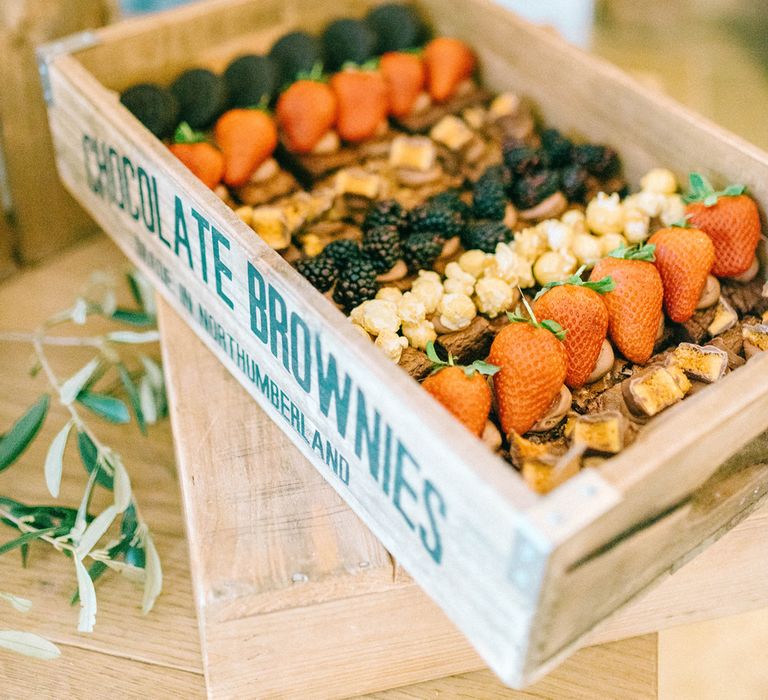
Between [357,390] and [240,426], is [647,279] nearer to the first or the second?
[357,390]

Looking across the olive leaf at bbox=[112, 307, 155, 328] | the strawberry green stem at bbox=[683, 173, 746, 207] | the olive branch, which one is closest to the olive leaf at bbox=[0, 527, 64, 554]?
the olive branch

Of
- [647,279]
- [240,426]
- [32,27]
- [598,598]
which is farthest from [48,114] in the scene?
[598,598]

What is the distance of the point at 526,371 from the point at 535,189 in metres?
0.44

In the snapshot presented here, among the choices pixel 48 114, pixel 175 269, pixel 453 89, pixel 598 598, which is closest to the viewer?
pixel 598 598

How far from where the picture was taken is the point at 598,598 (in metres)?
0.77

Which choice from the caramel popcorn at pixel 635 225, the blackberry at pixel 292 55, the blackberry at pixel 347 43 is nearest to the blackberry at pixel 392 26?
the blackberry at pixel 347 43

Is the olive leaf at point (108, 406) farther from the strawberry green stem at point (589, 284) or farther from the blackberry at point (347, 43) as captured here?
the blackberry at point (347, 43)

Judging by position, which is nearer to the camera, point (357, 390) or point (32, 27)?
point (357, 390)

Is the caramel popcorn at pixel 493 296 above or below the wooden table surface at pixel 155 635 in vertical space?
above

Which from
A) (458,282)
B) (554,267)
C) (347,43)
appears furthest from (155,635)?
(347,43)

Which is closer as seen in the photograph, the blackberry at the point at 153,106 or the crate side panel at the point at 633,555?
the crate side panel at the point at 633,555

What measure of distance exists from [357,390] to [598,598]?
289mm

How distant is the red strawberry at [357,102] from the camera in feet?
4.57

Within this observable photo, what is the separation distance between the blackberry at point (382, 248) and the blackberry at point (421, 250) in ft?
0.05
